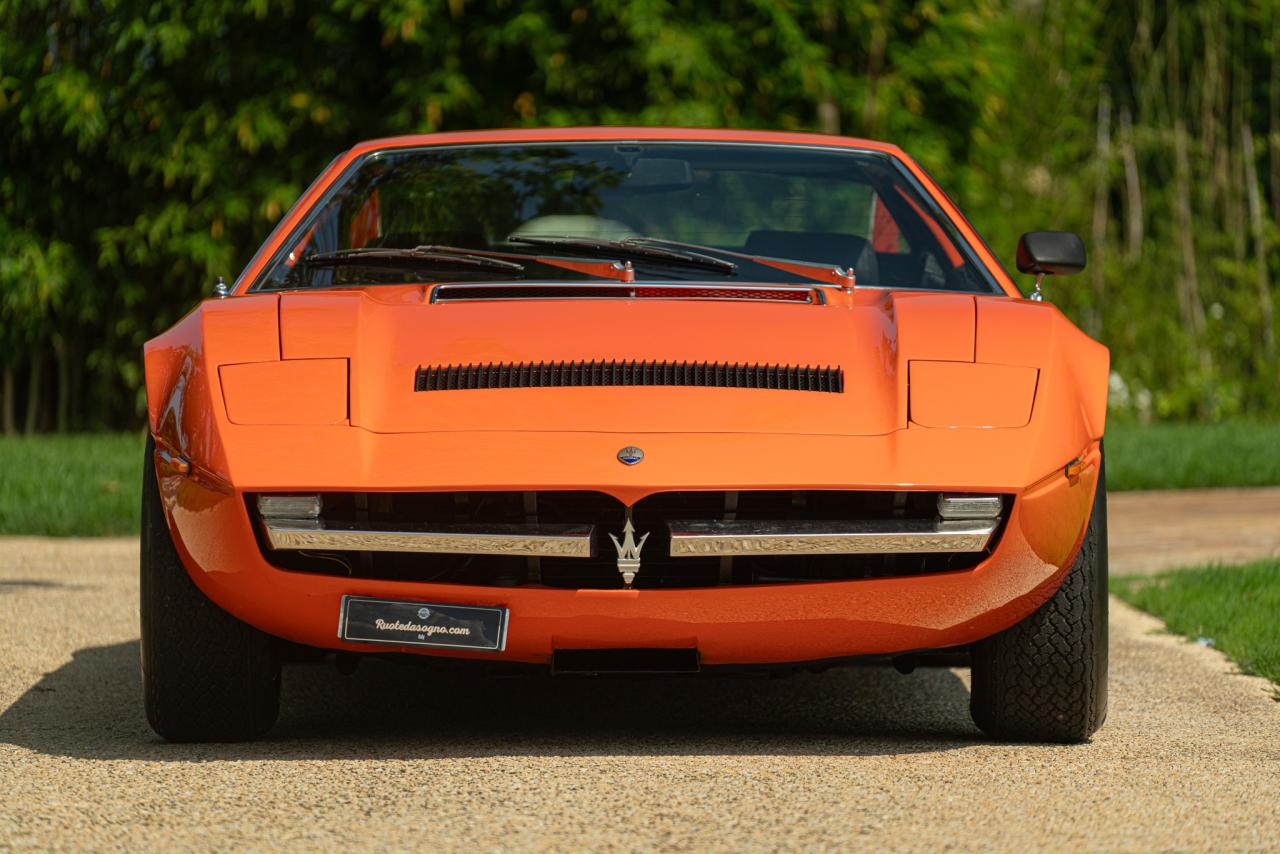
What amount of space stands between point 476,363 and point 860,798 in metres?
1.15

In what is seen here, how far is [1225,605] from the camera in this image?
627cm

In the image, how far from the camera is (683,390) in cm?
378

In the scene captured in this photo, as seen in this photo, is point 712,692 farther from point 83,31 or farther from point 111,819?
point 83,31

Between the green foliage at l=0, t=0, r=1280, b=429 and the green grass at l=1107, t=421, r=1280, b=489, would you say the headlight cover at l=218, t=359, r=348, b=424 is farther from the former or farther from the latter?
the green foliage at l=0, t=0, r=1280, b=429

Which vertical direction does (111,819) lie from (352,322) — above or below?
below

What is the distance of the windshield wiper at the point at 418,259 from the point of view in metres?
4.54

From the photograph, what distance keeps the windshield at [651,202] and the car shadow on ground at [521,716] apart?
1.10 m

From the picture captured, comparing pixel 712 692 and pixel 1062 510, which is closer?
pixel 1062 510

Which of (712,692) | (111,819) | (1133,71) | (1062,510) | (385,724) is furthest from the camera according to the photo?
(1133,71)

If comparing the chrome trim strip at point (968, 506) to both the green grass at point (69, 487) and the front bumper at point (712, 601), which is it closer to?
the front bumper at point (712, 601)

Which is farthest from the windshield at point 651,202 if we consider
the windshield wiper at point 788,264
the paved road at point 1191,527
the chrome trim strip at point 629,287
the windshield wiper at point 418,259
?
the paved road at point 1191,527

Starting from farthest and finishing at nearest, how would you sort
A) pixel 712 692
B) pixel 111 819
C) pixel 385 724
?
1. pixel 712 692
2. pixel 385 724
3. pixel 111 819

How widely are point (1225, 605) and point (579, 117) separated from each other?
7.41m

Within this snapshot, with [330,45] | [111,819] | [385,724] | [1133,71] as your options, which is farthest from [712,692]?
[1133,71]
